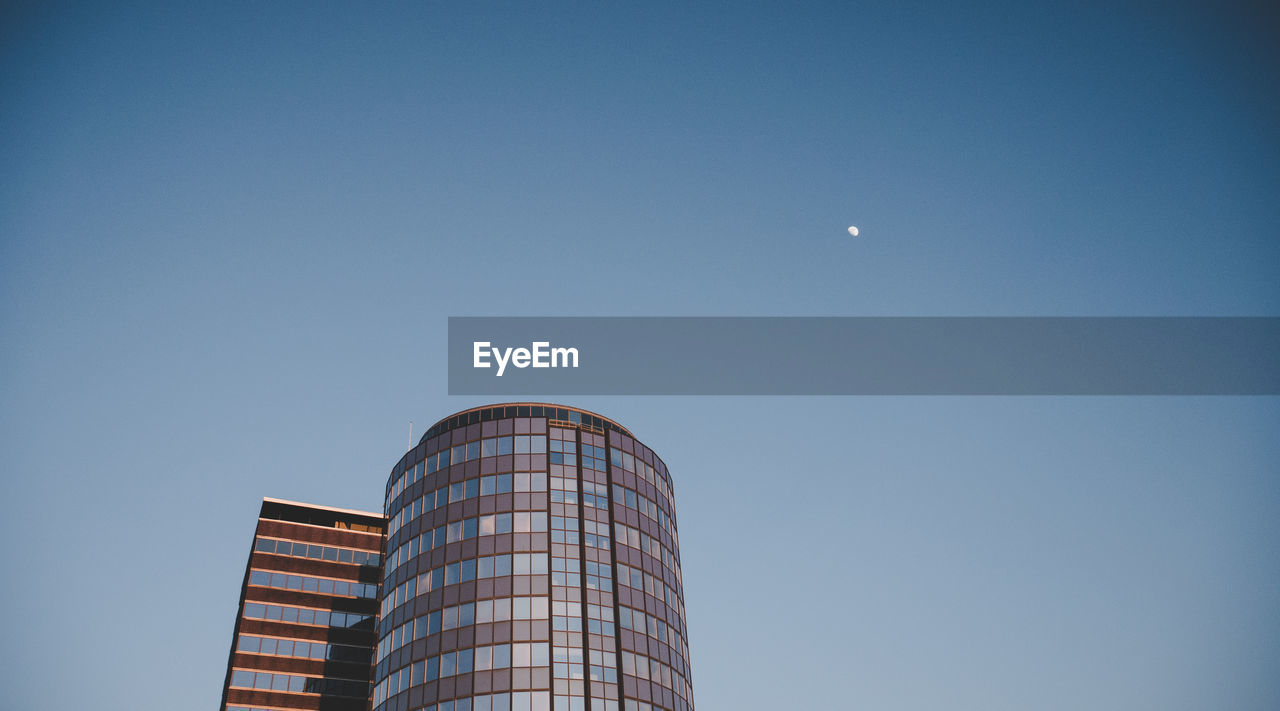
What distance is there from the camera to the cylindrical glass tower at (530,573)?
278 feet

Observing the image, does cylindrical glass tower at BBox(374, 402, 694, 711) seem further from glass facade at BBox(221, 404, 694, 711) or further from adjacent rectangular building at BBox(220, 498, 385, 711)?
adjacent rectangular building at BBox(220, 498, 385, 711)

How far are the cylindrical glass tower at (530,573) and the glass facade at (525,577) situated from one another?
0.12 meters

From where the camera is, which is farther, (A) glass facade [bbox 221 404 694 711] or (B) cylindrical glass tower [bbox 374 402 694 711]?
(A) glass facade [bbox 221 404 694 711]

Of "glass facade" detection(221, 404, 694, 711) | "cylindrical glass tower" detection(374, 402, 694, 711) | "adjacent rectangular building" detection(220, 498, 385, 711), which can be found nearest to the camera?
"cylindrical glass tower" detection(374, 402, 694, 711)

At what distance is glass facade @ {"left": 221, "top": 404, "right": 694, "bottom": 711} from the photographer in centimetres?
8488

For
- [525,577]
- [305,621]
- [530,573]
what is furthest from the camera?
[305,621]

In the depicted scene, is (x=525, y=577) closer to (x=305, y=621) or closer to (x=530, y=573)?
(x=530, y=573)

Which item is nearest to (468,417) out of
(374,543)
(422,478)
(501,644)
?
(422,478)

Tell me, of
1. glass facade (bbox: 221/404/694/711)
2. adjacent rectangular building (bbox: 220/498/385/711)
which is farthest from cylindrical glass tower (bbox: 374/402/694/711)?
adjacent rectangular building (bbox: 220/498/385/711)

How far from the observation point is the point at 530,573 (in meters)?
89.1

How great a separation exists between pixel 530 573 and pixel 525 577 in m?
0.60

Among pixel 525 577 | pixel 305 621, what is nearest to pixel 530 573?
pixel 525 577

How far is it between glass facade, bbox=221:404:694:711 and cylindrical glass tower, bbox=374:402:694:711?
0.12 metres

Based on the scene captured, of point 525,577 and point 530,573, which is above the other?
point 530,573
